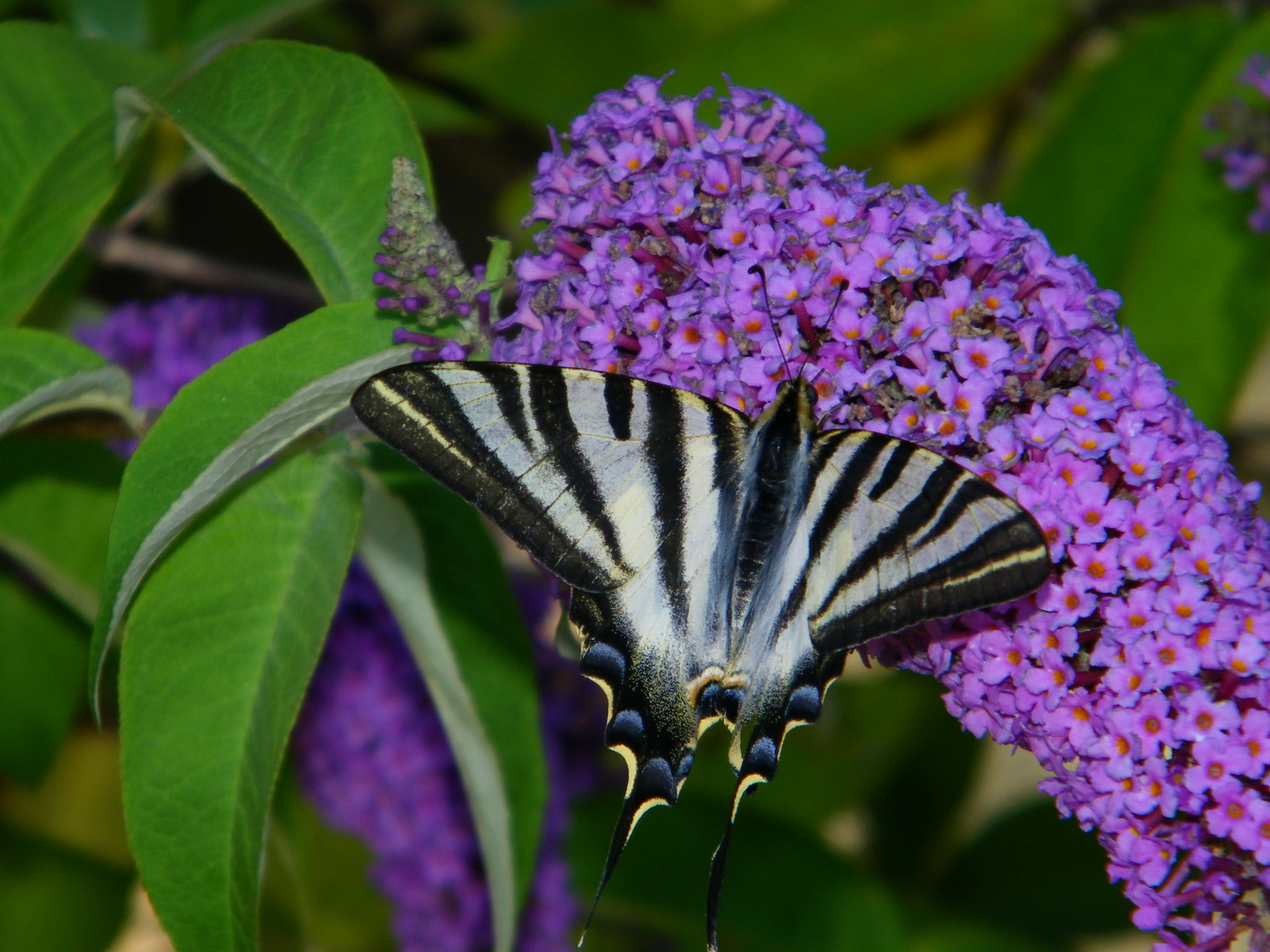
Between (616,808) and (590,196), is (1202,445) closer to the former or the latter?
(590,196)

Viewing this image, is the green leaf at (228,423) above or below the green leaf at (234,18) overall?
below

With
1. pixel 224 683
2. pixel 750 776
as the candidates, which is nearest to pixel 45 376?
pixel 224 683

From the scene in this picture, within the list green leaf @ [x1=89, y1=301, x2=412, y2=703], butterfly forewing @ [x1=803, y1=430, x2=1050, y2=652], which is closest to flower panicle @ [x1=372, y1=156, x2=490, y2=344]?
green leaf @ [x1=89, y1=301, x2=412, y2=703]

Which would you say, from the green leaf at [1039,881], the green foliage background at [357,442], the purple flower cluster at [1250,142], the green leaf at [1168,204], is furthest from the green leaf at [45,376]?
the green leaf at [1039,881]

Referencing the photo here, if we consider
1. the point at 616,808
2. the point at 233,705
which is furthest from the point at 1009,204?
the point at 233,705

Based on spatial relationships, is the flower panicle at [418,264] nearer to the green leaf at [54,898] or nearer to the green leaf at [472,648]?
the green leaf at [472,648]

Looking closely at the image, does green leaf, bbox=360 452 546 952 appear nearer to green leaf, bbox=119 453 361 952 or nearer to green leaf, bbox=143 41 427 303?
green leaf, bbox=119 453 361 952

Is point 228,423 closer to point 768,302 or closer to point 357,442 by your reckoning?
point 357,442
